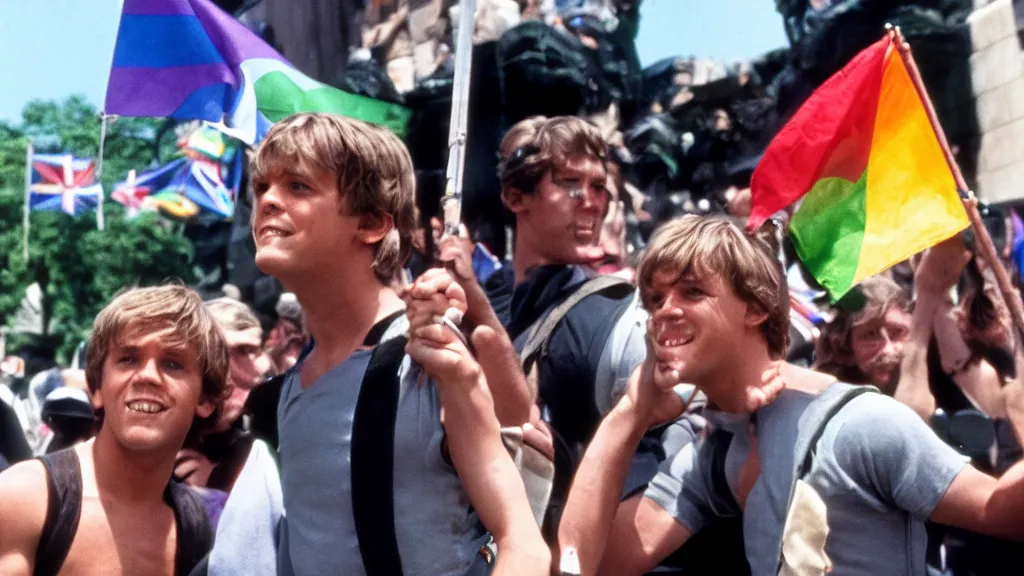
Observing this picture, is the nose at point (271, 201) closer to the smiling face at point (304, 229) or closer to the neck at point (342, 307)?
the smiling face at point (304, 229)

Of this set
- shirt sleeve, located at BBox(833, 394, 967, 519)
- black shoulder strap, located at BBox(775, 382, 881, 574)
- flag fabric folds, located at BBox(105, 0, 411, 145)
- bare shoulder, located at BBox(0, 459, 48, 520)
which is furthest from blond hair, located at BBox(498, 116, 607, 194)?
bare shoulder, located at BBox(0, 459, 48, 520)

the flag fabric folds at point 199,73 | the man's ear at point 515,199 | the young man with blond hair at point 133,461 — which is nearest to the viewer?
the young man with blond hair at point 133,461

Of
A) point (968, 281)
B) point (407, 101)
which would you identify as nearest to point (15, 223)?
point (407, 101)

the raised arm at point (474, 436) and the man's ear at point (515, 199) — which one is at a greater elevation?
the man's ear at point (515, 199)

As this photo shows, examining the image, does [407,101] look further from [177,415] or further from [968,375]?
[177,415]

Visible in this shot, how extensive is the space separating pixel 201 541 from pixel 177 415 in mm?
325

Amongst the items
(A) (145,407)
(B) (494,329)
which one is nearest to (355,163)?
(B) (494,329)

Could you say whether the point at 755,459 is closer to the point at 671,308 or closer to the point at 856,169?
the point at 671,308

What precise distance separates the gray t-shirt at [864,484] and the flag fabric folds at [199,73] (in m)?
2.09

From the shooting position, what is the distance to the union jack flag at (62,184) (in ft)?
58.9

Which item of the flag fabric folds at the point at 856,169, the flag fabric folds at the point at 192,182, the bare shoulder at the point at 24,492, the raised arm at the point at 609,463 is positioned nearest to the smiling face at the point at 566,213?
the flag fabric folds at the point at 856,169

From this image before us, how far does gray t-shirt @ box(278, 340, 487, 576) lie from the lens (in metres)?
2.74

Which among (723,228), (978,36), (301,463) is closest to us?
(301,463)

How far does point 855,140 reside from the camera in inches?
146
